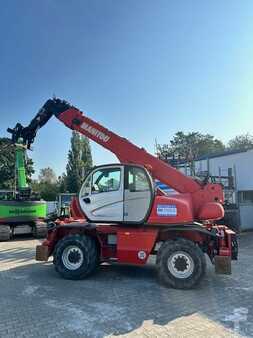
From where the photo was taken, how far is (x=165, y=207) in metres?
7.55

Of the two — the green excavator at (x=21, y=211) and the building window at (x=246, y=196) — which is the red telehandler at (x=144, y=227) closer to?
the green excavator at (x=21, y=211)

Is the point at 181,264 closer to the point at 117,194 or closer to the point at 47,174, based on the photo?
the point at 117,194

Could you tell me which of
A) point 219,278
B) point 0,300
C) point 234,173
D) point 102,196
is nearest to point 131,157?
point 102,196

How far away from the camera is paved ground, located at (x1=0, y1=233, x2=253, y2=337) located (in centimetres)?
488

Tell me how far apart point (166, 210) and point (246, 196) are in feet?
46.9

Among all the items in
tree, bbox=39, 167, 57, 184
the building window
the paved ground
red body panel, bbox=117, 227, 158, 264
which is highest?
tree, bbox=39, 167, 57, 184

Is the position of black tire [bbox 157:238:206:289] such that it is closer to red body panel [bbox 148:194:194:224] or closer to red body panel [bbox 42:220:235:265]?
red body panel [bbox 42:220:235:265]

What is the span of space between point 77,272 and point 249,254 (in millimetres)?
6682

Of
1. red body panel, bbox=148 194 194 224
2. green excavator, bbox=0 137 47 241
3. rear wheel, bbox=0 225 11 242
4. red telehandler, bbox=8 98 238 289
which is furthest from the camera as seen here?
green excavator, bbox=0 137 47 241

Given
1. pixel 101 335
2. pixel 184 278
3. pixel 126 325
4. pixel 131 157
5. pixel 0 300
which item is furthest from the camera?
pixel 131 157

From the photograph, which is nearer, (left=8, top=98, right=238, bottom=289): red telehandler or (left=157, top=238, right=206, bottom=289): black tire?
(left=157, top=238, right=206, bottom=289): black tire

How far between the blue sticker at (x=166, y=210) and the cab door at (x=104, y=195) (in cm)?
90

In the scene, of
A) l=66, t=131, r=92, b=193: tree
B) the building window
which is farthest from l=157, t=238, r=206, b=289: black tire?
l=66, t=131, r=92, b=193: tree

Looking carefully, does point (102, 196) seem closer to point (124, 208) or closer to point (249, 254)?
point (124, 208)
